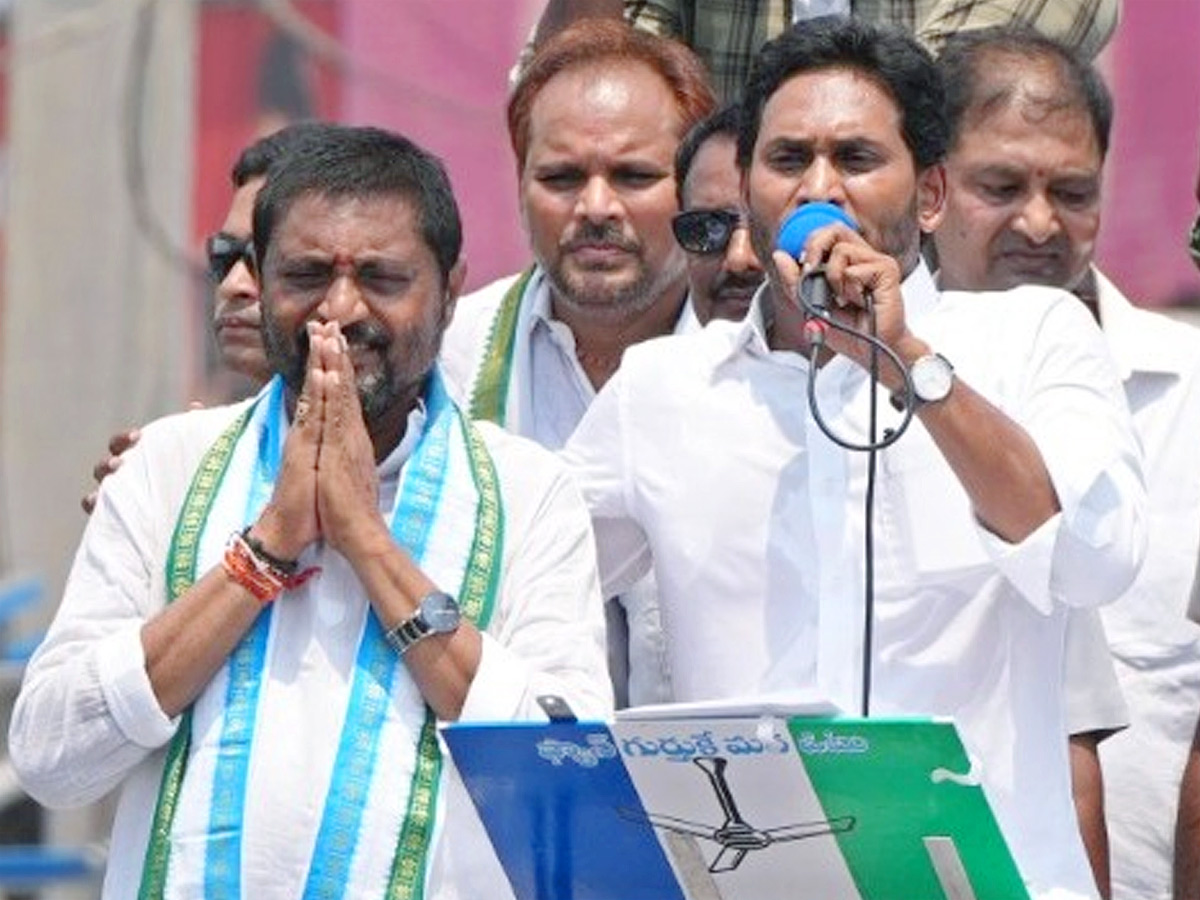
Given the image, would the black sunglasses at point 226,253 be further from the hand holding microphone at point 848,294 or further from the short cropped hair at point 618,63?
the hand holding microphone at point 848,294

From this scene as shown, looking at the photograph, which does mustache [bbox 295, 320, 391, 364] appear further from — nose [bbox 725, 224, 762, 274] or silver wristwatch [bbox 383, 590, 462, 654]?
nose [bbox 725, 224, 762, 274]

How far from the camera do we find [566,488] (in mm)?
6824

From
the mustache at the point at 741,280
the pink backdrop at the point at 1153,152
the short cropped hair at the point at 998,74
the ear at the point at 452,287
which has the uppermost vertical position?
the pink backdrop at the point at 1153,152

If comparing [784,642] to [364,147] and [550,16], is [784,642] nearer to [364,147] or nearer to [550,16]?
[364,147]

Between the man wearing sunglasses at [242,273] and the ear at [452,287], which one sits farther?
the man wearing sunglasses at [242,273]

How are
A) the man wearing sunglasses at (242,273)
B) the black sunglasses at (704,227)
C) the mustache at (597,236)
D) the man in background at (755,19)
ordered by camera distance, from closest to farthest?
the black sunglasses at (704,227), the mustache at (597,236), the man wearing sunglasses at (242,273), the man in background at (755,19)

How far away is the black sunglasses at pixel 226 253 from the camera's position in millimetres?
7969

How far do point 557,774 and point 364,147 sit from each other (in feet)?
4.29

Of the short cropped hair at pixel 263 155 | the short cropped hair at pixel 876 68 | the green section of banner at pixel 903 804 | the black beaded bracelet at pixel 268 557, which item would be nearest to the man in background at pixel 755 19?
the short cropped hair at pixel 263 155

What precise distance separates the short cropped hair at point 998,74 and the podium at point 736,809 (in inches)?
89.3

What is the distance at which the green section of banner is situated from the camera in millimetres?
5816

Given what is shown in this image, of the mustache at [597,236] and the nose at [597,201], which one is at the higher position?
the nose at [597,201]

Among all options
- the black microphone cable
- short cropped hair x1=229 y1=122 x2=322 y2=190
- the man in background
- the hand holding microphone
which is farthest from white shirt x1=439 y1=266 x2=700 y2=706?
the hand holding microphone

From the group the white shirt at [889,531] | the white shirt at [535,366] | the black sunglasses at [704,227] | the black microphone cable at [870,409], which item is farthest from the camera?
the white shirt at [535,366]
